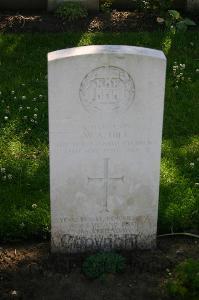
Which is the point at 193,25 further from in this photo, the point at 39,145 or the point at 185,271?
the point at 185,271

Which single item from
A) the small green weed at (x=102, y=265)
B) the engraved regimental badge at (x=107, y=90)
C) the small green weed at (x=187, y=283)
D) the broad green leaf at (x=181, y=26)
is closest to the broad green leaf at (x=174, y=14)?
the broad green leaf at (x=181, y=26)

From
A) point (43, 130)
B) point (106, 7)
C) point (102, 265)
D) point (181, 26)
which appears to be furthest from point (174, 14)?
point (102, 265)

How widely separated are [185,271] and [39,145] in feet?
7.77

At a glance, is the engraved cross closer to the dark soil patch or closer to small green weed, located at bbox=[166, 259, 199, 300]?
the dark soil patch

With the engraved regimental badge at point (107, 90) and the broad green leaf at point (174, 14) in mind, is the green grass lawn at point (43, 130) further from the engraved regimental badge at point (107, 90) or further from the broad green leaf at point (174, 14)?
the engraved regimental badge at point (107, 90)

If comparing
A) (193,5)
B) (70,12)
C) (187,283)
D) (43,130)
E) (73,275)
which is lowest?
(73,275)

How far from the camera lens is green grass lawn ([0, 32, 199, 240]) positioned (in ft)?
17.7

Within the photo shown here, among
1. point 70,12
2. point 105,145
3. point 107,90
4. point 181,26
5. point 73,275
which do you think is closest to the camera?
point 107,90

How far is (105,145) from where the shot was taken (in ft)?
15.4

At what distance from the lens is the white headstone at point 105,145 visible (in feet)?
14.6

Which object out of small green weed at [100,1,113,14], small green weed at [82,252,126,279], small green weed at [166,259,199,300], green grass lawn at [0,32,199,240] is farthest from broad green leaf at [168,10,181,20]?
small green weed at [166,259,199,300]

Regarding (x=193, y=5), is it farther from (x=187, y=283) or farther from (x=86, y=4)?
(x=187, y=283)

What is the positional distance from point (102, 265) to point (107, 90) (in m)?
1.27

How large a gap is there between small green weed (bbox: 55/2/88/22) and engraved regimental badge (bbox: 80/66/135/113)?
4.59 metres
